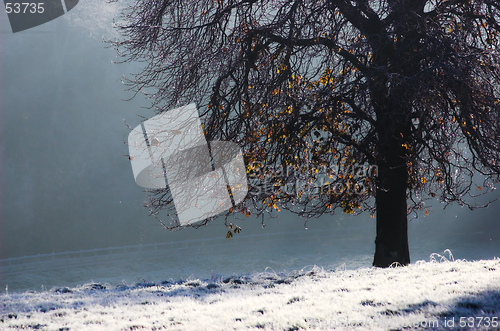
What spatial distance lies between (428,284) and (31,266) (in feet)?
81.7

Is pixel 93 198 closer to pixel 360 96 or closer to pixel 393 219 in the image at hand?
pixel 393 219

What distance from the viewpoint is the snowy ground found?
158 inches

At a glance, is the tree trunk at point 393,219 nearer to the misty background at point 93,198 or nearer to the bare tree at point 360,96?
the bare tree at point 360,96

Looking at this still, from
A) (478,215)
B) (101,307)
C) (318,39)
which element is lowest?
(478,215)

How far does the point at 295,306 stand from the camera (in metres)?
4.88

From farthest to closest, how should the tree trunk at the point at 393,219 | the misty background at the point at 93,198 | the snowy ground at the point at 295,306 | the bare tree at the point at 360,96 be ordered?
the misty background at the point at 93,198, the tree trunk at the point at 393,219, the bare tree at the point at 360,96, the snowy ground at the point at 295,306

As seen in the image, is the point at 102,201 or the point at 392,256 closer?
the point at 392,256

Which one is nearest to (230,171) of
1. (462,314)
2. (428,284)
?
(428,284)

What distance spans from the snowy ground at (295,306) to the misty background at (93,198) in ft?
58.0

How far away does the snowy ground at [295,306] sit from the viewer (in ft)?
13.1

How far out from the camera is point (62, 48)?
47062mm

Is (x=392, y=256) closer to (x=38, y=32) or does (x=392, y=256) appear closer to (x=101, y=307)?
(x=101, y=307)

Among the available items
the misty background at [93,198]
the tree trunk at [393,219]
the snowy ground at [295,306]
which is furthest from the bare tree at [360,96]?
the misty background at [93,198]

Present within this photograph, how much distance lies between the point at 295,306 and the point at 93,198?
1299 inches
